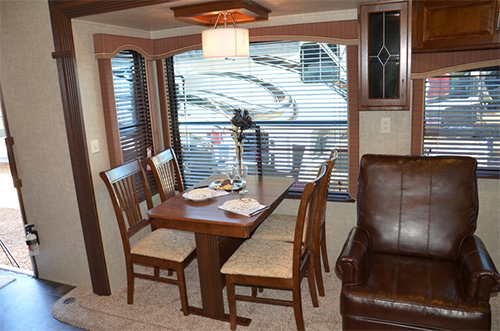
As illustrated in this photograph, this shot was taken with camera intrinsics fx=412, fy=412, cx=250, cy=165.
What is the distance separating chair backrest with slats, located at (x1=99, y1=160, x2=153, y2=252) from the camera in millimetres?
2836

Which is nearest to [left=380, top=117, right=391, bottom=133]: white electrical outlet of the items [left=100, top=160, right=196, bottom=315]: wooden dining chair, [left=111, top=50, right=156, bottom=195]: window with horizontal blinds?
[left=100, top=160, right=196, bottom=315]: wooden dining chair

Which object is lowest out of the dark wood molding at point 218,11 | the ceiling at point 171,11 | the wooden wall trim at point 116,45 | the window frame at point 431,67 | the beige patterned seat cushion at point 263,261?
the beige patterned seat cushion at point 263,261

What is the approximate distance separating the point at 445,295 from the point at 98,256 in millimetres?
2375

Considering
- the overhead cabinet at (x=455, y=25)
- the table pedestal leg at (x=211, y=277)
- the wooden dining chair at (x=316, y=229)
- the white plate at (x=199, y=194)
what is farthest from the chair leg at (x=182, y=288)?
the overhead cabinet at (x=455, y=25)

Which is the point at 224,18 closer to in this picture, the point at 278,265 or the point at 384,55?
the point at 384,55

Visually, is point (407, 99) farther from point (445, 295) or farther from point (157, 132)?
point (157, 132)

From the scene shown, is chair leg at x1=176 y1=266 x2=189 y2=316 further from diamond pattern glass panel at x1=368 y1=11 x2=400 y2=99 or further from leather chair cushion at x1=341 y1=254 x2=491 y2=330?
diamond pattern glass panel at x1=368 y1=11 x2=400 y2=99

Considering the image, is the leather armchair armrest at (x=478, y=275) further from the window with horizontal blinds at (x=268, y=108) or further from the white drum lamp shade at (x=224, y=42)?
the white drum lamp shade at (x=224, y=42)

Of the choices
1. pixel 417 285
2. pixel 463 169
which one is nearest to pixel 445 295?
pixel 417 285

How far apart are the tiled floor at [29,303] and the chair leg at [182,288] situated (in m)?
0.76

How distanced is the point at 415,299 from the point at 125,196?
2.02 m

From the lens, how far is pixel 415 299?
2133 millimetres

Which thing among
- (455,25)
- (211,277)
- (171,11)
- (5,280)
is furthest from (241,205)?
(5,280)

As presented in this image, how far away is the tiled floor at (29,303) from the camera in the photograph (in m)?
2.86
